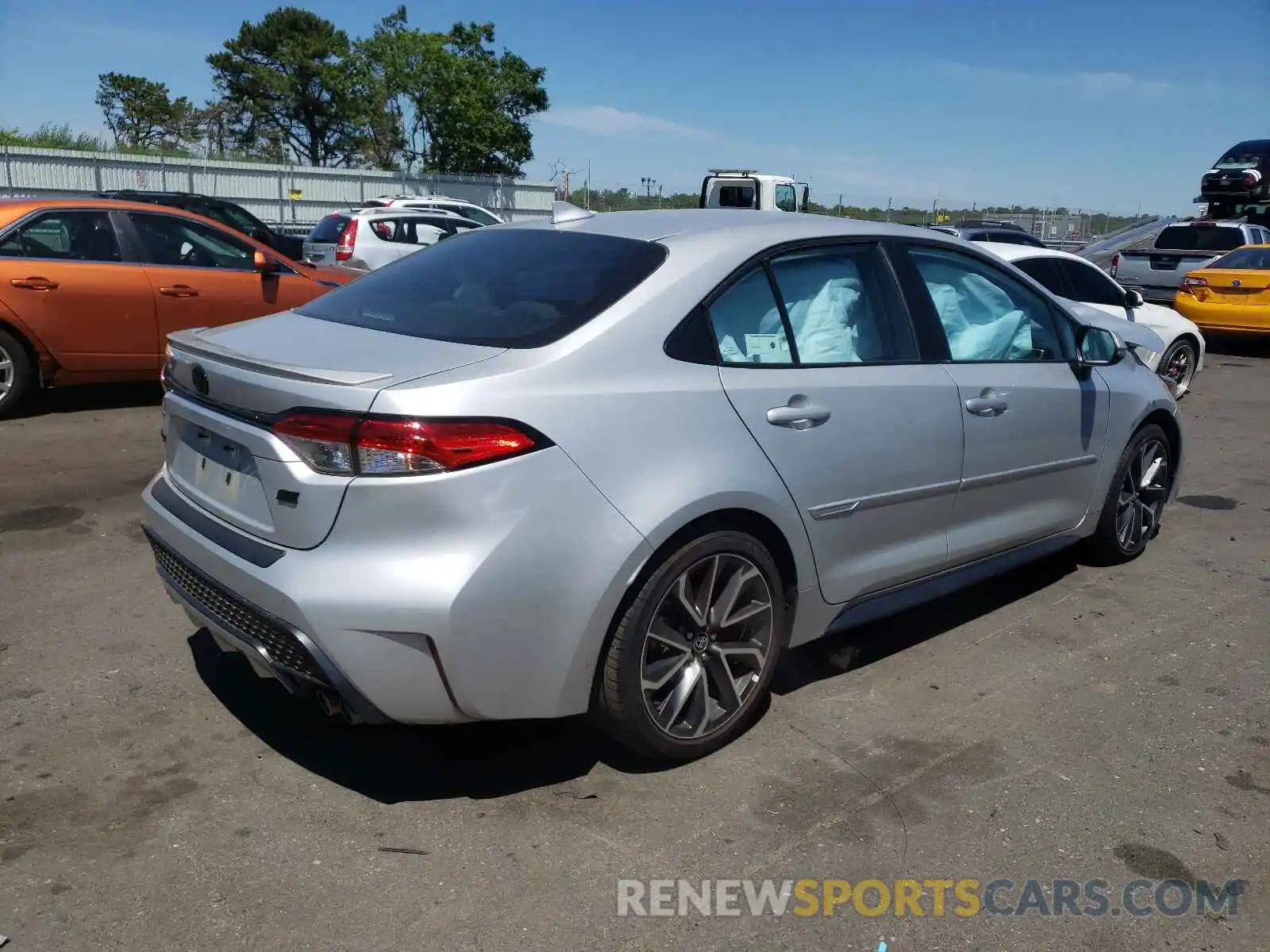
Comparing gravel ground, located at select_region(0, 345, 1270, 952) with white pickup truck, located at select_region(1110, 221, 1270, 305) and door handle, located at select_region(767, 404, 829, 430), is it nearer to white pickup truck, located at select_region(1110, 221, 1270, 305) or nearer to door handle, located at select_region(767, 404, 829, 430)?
door handle, located at select_region(767, 404, 829, 430)

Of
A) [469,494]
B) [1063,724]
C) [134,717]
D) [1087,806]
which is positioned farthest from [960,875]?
[134,717]

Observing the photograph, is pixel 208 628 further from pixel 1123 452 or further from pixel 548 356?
pixel 1123 452

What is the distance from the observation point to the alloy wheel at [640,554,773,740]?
3.27 metres

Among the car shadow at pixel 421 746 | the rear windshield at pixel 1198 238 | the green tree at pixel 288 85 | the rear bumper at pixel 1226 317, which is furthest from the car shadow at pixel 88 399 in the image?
the green tree at pixel 288 85

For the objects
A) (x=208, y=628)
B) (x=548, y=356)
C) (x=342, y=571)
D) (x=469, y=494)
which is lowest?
(x=208, y=628)

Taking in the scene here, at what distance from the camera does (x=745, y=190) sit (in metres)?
25.2

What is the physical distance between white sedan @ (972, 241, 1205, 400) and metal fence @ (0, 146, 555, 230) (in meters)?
17.7

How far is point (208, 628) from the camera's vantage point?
3207 mm

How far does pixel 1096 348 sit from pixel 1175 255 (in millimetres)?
13441

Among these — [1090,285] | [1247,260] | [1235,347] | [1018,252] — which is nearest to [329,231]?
[1018,252]

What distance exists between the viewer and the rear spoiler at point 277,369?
2.88m

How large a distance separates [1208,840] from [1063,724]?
0.73 m

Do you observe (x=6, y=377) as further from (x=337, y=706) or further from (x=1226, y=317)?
(x=1226, y=317)

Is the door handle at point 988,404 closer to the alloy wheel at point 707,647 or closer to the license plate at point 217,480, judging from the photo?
the alloy wheel at point 707,647
